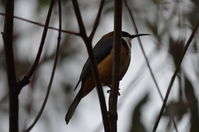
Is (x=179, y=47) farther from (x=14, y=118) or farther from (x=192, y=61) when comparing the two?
(x=14, y=118)

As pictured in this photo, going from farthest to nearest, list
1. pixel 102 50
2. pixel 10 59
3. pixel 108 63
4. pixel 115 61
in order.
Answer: pixel 102 50 < pixel 108 63 < pixel 115 61 < pixel 10 59

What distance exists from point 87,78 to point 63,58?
2.81 feet

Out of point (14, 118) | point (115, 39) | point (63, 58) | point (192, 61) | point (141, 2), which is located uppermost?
point (141, 2)

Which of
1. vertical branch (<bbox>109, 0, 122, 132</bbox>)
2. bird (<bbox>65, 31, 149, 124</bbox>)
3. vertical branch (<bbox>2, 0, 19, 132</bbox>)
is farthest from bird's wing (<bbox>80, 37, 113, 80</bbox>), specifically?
vertical branch (<bbox>2, 0, 19, 132</bbox>)

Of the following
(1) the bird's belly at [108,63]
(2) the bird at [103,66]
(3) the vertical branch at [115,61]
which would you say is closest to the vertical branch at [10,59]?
(3) the vertical branch at [115,61]

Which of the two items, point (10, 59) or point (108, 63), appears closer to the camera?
point (10, 59)

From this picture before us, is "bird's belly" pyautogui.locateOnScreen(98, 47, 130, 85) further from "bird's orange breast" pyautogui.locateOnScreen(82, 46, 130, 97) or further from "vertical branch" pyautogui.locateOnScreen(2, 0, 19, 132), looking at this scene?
"vertical branch" pyautogui.locateOnScreen(2, 0, 19, 132)

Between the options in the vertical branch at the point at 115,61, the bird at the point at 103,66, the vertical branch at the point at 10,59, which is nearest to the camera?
the vertical branch at the point at 10,59

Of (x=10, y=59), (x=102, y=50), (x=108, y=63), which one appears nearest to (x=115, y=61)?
(x=10, y=59)

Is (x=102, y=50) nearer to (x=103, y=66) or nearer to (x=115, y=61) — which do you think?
(x=103, y=66)

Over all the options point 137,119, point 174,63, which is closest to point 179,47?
point 174,63

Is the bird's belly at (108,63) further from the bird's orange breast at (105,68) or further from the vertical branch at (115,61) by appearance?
the vertical branch at (115,61)

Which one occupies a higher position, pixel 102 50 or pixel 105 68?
pixel 102 50

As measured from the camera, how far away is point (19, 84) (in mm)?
1838
